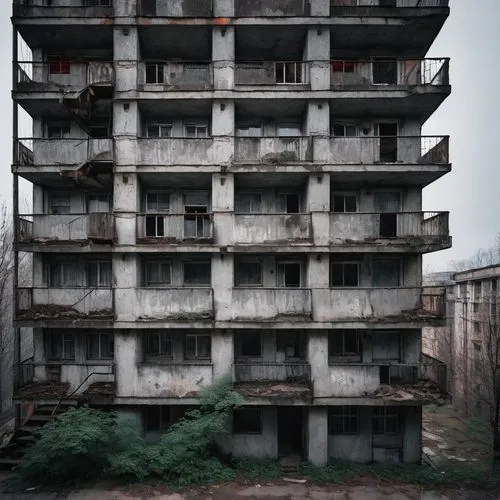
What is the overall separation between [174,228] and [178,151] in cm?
307

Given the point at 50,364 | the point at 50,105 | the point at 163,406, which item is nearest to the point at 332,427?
the point at 163,406

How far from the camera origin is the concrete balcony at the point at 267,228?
14273 millimetres

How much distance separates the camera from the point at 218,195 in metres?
14.3

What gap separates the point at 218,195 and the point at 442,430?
1705 cm

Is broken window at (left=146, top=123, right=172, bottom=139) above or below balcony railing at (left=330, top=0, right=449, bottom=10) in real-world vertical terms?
below

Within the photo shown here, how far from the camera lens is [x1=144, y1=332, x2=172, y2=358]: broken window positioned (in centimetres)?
1549

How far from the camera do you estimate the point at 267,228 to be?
14.3 metres

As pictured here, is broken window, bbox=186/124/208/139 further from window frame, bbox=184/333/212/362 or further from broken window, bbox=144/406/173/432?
broken window, bbox=144/406/173/432

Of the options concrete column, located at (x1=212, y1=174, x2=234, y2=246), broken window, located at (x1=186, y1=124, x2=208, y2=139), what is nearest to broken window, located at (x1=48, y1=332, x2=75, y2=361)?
concrete column, located at (x1=212, y1=174, x2=234, y2=246)

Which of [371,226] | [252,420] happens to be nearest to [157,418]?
[252,420]

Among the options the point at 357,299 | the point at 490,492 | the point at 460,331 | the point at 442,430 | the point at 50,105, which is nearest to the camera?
the point at 490,492

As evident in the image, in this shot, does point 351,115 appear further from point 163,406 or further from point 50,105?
point 163,406

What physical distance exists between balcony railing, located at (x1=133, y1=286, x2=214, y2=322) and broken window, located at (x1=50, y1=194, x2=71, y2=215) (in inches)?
211

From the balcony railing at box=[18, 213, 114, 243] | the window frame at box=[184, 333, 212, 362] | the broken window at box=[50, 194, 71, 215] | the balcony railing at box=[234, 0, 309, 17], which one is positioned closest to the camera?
the balcony railing at box=[234, 0, 309, 17]
